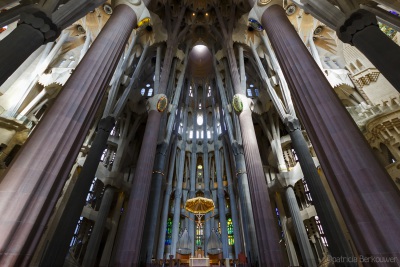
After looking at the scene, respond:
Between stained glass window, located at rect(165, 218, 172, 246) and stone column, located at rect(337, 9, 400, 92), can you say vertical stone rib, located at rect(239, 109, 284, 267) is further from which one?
stained glass window, located at rect(165, 218, 172, 246)

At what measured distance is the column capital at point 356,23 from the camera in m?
5.40

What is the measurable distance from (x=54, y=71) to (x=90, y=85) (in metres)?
9.78

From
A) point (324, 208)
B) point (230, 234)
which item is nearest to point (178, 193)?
point (230, 234)

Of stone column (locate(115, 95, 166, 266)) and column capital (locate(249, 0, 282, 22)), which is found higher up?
column capital (locate(249, 0, 282, 22))

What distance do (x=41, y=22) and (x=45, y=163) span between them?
11.2 feet

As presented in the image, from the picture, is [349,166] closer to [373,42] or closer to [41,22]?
[373,42]

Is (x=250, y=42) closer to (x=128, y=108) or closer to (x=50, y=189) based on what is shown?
(x=128, y=108)

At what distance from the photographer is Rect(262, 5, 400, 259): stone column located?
396cm

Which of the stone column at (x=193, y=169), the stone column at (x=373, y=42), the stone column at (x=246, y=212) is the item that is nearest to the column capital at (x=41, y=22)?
the stone column at (x=373, y=42)

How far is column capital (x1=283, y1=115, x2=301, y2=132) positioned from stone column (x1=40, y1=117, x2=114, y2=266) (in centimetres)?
1014


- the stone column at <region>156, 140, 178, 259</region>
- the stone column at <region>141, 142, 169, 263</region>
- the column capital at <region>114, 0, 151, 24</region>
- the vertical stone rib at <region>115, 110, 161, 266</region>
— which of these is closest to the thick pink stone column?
the column capital at <region>114, 0, 151, 24</region>

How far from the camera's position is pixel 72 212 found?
8414 millimetres

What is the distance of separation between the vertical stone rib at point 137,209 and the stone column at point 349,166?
24.4 feet

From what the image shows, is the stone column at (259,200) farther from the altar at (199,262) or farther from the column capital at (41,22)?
the column capital at (41,22)
